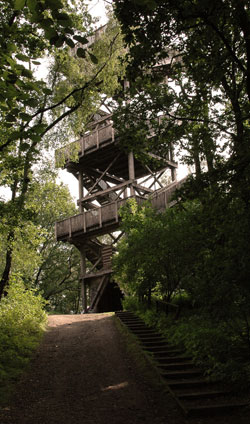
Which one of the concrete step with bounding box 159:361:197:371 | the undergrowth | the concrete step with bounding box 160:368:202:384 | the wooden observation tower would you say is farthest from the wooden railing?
the concrete step with bounding box 160:368:202:384

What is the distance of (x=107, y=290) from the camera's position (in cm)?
2286

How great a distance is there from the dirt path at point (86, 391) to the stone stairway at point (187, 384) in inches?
11.0

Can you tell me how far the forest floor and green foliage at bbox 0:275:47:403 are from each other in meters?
0.28

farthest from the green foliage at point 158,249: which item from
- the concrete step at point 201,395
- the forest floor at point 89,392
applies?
the concrete step at point 201,395

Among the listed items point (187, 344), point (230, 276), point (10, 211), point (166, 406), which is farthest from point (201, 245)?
point (10, 211)

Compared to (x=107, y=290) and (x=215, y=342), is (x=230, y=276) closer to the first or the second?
(x=215, y=342)

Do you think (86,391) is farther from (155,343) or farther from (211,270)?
(211,270)

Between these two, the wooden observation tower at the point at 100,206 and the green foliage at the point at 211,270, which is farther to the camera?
the wooden observation tower at the point at 100,206

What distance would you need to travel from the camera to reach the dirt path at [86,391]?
217 inches

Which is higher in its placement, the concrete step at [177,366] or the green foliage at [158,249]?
the green foliage at [158,249]

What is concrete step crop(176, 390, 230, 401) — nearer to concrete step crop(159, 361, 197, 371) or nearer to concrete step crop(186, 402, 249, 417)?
concrete step crop(186, 402, 249, 417)

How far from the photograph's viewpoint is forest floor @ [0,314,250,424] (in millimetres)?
5438

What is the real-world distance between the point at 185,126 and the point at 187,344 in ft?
16.3

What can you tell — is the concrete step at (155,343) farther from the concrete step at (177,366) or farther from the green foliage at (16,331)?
the green foliage at (16,331)
